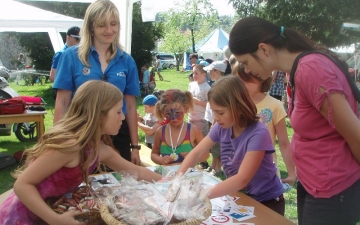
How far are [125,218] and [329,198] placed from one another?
73 cm

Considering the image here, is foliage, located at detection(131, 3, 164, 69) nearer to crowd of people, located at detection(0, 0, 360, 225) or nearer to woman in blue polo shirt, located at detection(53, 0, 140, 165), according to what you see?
woman in blue polo shirt, located at detection(53, 0, 140, 165)

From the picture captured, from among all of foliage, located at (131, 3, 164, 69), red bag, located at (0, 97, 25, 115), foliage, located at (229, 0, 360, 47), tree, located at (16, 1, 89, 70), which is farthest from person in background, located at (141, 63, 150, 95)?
red bag, located at (0, 97, 25, 115)

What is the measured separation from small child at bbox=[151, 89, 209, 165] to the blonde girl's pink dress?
1347mm

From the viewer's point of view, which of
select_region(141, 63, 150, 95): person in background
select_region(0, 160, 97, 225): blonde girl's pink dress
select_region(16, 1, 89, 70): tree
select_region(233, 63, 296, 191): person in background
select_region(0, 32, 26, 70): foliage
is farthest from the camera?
select_region(0, 32, 26, 70): foliage

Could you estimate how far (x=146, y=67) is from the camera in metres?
14.4

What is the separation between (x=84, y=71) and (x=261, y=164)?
4.05 feet

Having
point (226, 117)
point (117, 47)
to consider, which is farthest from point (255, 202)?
point (117, 47)

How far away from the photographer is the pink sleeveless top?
5.10 ft

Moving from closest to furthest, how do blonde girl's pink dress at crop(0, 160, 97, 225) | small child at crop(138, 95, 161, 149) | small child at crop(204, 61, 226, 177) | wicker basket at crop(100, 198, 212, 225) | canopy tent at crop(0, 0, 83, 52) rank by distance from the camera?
1. wicker basket at crop(100, 198, 212, 225)
2. blonde girl's pink dress at crop(0, 160, 97, 225)
3. small child at crop(138, 95, 161, 149)
4. small child at crop(204, 61, 226, 177)
5. canopy tent at crop(0, 0, 83, 52)

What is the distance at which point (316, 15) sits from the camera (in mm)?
15930

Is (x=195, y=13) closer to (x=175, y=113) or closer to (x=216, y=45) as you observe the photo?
(x=216, y=45)

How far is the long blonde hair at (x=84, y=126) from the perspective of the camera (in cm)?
156

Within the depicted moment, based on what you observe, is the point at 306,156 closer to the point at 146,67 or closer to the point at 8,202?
the point at 8,202

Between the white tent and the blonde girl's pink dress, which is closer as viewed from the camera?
the blonde girl's pink dress
